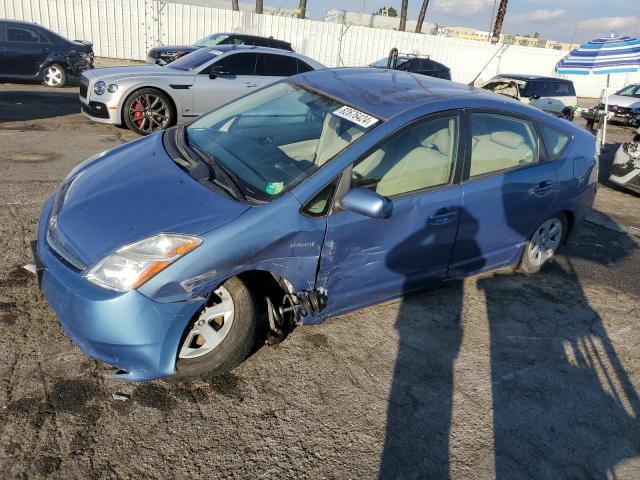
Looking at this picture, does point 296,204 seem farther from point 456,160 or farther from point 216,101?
point 216,101

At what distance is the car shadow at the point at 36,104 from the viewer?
884cm

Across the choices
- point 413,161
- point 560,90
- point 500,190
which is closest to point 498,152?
point 500,190

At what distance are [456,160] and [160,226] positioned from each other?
2000mm

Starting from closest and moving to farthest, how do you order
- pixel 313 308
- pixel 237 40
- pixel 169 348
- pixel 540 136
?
pixel 169 348 < pixel 313 308 < pixel 540 136 < pixel 237 40

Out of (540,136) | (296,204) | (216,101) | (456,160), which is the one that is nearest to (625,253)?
(540,136)

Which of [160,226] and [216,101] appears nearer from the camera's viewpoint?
[160,226]

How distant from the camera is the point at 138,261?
2.55m

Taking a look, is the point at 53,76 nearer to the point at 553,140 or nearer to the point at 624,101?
the point at 553,140

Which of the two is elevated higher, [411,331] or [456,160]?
[456,160]

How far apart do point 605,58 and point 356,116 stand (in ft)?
23.1

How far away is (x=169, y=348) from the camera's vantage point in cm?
262

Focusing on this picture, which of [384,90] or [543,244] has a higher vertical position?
[384,90]

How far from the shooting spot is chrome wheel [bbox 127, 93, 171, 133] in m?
8.02

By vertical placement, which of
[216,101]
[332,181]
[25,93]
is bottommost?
[25,93]
